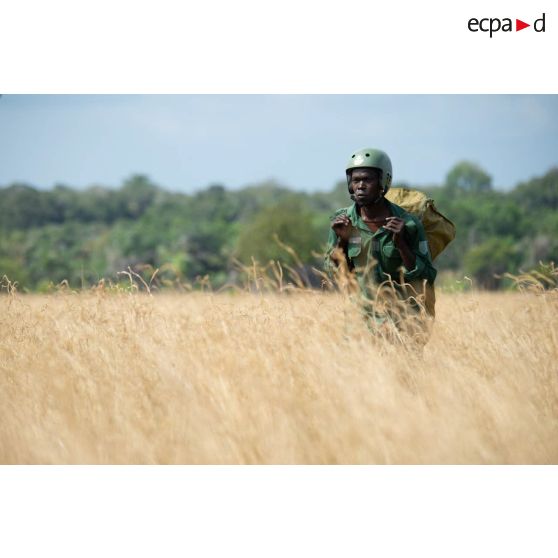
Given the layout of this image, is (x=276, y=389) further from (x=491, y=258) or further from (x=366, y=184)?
(x=491, y=258)

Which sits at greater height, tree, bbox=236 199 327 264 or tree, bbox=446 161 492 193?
tree, bbox=446 161 492 193

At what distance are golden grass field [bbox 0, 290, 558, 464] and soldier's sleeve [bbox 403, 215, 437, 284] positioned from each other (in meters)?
0.52

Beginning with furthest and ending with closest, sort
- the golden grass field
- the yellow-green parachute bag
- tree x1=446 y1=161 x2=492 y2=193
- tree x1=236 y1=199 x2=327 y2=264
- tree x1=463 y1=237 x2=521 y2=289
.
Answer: tree x1=446 y1=161 x2=492 y2=193 < tree x1=463 y1=237 x2=521 y2=289 < tree x1=236 y1=199 x2=327 y2=264 < the yellow-green parachute bag < the golden grass field

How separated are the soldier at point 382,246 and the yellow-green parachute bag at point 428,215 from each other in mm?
278

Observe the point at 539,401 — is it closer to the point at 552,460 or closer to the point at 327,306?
the point at 552,460

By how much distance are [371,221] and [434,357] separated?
1.04 meters

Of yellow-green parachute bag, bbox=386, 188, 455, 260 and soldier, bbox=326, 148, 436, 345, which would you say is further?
yellow-green parachute bag, bbox=386, 188, 455, 260

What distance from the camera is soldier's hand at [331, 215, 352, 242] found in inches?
198

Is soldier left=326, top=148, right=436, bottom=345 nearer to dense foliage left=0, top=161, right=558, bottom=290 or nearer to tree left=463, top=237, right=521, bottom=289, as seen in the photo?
dense foliage left=0, top=161, right=558, bottom=290

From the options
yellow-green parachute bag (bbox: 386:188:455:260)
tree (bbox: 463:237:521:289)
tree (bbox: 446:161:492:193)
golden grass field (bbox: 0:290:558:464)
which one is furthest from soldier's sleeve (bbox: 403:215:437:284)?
tree (bbox: 446:161:492:193)

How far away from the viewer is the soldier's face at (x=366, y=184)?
16.2 feet

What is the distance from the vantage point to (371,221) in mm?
5066

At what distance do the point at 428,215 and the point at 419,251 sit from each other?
53 cm

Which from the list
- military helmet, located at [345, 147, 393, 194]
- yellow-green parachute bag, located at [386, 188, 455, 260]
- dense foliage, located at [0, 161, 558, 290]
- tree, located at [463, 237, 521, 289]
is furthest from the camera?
tree, located at [463, 237, 521, 289]
